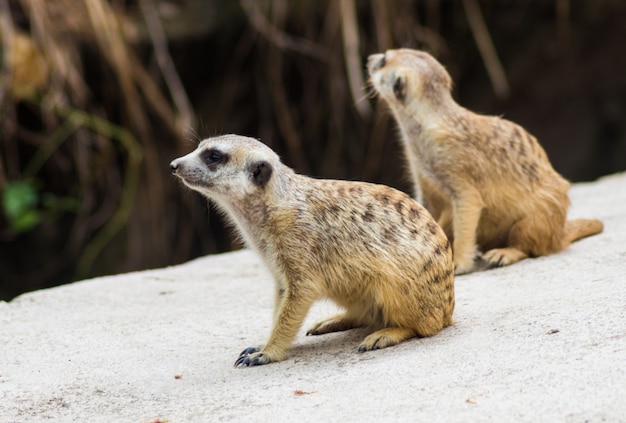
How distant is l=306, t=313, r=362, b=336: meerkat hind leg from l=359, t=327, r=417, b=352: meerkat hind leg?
1.03ft

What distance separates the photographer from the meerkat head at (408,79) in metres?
4.39

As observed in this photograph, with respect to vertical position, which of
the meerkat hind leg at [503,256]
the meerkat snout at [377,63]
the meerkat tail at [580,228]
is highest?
the meerkat snout at [377,63]

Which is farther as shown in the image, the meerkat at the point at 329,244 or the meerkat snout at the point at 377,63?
the meerkat snout at the point at 377,63

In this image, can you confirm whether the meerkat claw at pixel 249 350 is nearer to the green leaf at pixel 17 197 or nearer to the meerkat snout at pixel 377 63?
the meerkat snout at pixel 377 63

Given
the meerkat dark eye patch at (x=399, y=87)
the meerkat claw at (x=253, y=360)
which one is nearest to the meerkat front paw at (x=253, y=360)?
the meerkat claw at (x=253, y=360)

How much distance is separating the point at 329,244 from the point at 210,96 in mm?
5208

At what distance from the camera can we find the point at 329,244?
3029 millimetres

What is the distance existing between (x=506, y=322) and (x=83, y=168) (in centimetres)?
407

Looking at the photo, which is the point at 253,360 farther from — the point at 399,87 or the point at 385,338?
the point at 399,87

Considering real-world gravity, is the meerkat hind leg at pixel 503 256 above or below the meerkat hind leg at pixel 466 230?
below

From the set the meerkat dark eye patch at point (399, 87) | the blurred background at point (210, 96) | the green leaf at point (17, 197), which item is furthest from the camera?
the green leaf at point (17, 197)

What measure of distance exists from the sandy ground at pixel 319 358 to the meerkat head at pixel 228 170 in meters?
0.59

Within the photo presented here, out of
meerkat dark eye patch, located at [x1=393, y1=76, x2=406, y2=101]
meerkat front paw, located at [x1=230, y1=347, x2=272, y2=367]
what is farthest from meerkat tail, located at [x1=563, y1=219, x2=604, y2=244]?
meerkat front paw, located at [x1=230, y1=347, x2=272, y2=367]

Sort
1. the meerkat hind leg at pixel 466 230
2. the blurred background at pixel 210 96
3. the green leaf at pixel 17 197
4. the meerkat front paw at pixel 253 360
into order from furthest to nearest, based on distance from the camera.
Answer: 1. the green leaf at pixel 17 197
2. the blurred background at pixel 210 96
3. the meerkat hind leg at pixel 466 230
4. the meerkat front paw at pixel 253 360
